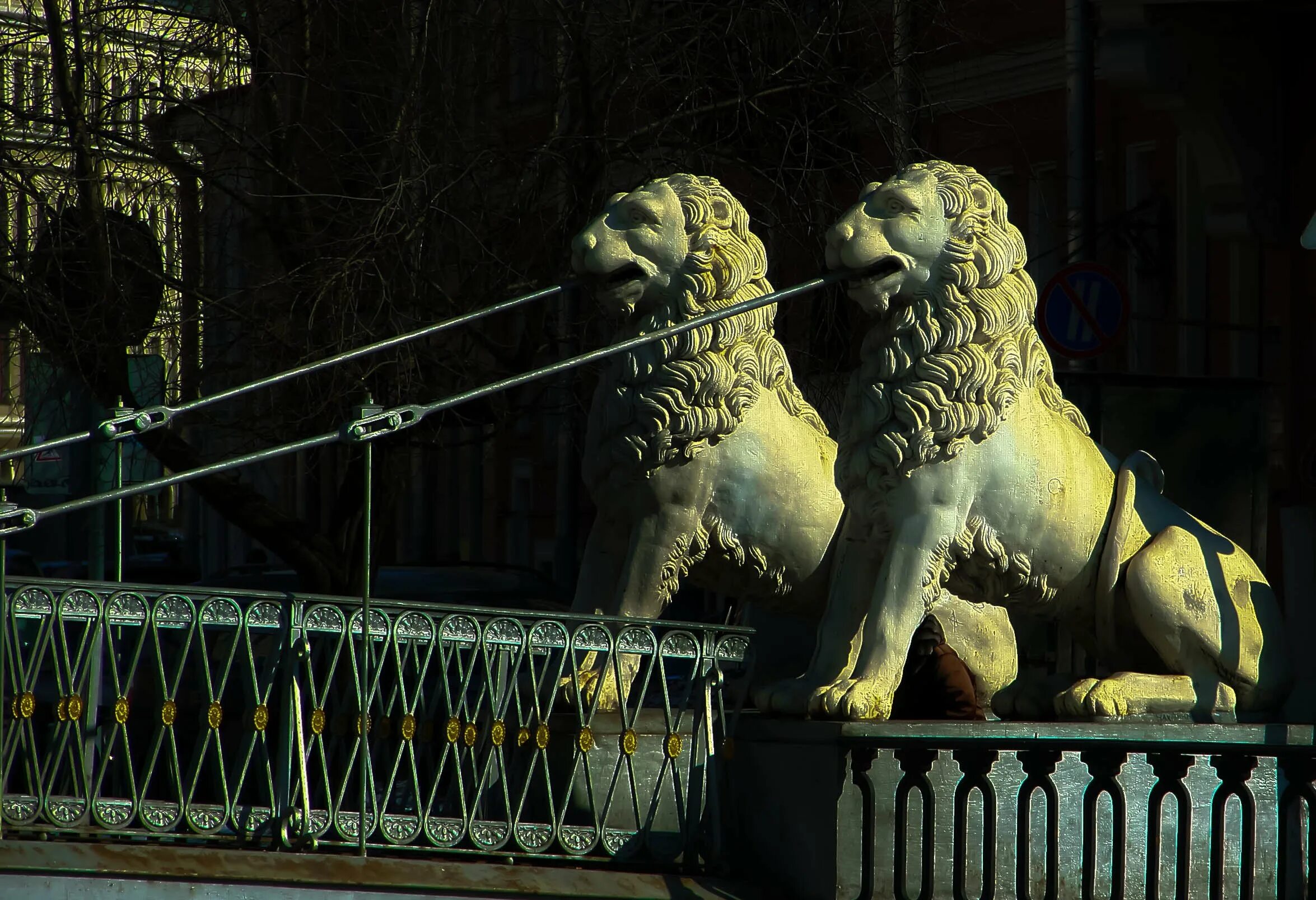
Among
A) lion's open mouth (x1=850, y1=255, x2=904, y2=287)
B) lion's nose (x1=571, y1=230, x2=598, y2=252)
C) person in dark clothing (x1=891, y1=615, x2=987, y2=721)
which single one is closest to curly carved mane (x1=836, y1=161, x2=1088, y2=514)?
lion's open mouth (x1=850, y1=255, x2=904, y2=287)

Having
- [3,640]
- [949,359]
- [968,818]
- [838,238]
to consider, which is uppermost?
[838,238]

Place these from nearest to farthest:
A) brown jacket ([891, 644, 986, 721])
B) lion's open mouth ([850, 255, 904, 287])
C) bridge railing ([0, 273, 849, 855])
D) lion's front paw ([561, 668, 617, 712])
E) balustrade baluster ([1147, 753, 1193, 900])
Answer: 1. balustrade baluster ([1147, 753, 1193, 900])
2. bridge railing ([0, 273, 849, 855])
3. lion's open mouth ([850, 255, 904, 287])
4. lion's front paw ([561, 668, 617, 712])
5. brown jacket ([891, 644, 986, 721])

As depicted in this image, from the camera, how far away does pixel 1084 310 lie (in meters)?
13.0

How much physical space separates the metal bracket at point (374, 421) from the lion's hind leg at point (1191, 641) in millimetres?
2452

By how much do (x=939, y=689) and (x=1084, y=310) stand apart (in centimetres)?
587

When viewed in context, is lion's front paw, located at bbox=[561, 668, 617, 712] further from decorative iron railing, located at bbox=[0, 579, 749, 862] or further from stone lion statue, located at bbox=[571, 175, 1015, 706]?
stone lion statue, located at bbox=[571, 175, 1015, 706]

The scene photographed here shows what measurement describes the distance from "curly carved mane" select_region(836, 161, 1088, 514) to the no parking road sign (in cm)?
583

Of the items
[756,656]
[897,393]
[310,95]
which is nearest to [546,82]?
[310,95]

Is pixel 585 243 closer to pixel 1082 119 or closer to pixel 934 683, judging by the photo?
pixel 934 683

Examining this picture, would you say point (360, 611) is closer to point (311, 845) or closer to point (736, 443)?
point (311, 845)

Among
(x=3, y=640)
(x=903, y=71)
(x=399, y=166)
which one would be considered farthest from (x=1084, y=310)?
(x=3, y=640)

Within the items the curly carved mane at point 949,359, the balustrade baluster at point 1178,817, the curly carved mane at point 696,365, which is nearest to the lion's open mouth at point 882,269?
the curly carved mane at point 949,359

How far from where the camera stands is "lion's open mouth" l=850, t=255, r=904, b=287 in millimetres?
7090

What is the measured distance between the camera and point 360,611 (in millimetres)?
6707
